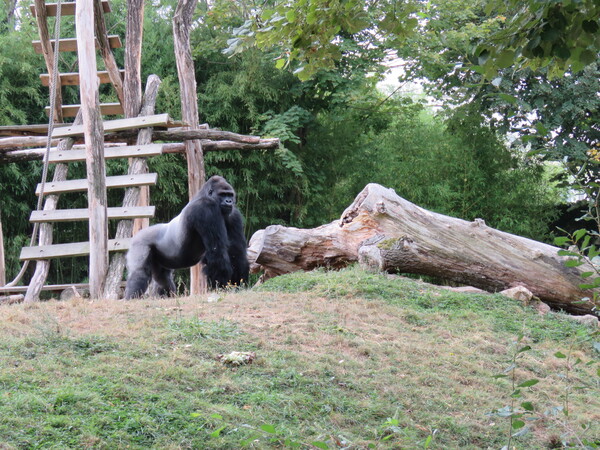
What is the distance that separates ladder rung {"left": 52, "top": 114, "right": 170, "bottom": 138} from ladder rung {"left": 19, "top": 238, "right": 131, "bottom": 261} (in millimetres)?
1508

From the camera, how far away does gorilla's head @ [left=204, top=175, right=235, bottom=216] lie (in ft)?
22.8

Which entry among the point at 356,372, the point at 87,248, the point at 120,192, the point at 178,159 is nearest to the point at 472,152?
the point at 178,159

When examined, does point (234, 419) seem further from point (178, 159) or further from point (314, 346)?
point (178, 159)

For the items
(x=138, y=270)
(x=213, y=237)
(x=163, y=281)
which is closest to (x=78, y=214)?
(x=138, y=270)

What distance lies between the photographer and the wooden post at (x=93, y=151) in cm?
687

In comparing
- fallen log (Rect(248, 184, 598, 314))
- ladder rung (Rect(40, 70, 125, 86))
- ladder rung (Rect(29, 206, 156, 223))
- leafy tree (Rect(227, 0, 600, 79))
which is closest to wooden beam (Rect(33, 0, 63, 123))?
ladder rung (Rect(40, 70, 125, 86))

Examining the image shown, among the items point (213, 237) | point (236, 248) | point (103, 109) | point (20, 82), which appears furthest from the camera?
point (20, 82)

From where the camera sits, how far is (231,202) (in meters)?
6.96

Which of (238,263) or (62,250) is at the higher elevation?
(62,250)

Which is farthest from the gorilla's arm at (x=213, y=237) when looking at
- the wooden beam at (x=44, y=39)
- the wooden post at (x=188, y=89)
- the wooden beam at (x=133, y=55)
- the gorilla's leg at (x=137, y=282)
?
the wooden beam at (x=44, y=39)

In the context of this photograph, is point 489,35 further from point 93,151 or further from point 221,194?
point 93,151

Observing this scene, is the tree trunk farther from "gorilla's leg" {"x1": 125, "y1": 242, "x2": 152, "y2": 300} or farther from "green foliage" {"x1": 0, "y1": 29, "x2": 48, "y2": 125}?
"green foliage" {"x1": 0, "y1": 29, "x2": 48, "y2": 125}

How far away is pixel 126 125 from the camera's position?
8.09 meters

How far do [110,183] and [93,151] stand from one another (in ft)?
2.62
